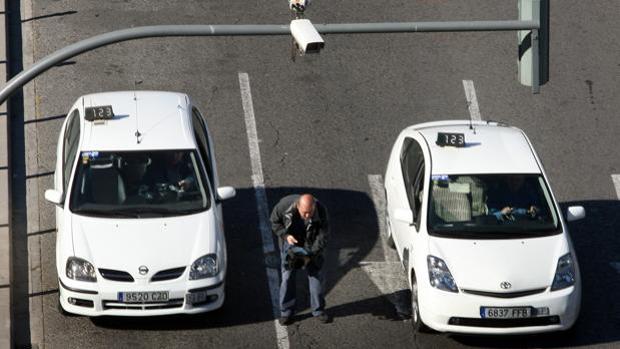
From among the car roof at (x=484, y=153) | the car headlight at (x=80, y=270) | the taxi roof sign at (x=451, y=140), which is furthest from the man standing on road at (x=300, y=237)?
the car headlight at (x=80, y=270)

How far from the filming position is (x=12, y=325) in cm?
1454

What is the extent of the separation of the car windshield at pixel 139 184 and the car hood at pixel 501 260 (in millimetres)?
2862

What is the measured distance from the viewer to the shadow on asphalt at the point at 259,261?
48.6 ft

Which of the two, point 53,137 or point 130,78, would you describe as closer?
point 53,137

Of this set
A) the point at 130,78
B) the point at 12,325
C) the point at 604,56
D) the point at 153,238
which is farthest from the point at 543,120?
the point at 12,325

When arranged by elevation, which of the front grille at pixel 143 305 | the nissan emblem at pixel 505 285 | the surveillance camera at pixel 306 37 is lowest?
the front grille at pixel 143 305

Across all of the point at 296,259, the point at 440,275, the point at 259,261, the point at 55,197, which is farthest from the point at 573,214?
the point at 55,197

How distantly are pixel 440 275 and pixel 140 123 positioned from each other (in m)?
4.14

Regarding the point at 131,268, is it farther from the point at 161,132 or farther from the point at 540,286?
the point at 540,286

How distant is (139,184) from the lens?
15016 millimetres

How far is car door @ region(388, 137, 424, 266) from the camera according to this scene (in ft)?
48.9

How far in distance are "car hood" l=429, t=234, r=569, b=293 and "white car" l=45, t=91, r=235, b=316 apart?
8.33 ft

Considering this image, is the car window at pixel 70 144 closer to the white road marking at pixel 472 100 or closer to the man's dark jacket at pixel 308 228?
the man's dark jacket at pixel 308 228

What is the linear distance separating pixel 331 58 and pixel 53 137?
4.86 meters
